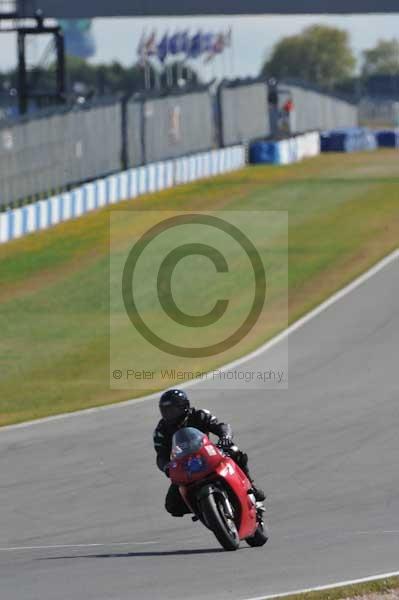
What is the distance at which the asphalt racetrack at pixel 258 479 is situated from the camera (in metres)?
10.5

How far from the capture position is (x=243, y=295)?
30.1 meters

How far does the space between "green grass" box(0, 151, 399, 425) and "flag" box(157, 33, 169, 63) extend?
34345 mm

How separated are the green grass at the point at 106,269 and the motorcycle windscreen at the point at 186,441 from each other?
26.5ft

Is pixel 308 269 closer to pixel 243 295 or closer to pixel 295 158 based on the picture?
pixel 243 295

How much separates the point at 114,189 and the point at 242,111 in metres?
25.8

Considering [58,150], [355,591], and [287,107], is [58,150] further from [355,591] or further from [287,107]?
[355,591]

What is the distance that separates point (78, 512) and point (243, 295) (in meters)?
16.4

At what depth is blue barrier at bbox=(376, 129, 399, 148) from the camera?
7944 cm

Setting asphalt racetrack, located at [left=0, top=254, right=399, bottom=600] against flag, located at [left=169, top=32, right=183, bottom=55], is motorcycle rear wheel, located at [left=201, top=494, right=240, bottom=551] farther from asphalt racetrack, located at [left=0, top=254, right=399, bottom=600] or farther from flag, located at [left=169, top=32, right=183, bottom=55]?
flag, located at [left=169, top=32, right=183, bottom=55]

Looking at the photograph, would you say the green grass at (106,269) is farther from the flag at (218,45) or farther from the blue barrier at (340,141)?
the flag at (218,45)

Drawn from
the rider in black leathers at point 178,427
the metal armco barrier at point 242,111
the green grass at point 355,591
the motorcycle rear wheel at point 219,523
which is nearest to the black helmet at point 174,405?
the rider in black leathers at point 178,427

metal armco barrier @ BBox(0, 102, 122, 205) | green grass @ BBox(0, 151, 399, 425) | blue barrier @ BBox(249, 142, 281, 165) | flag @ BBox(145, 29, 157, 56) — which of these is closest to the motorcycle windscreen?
green grass @ BBox(0, 151, 399, 425)

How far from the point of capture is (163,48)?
90875 mm

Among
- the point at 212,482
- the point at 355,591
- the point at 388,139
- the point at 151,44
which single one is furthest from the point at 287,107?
the point at 355,591
